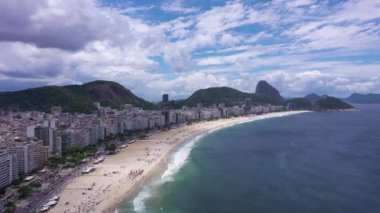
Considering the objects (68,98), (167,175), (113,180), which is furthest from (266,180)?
(68,98)

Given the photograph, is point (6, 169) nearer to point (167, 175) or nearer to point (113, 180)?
point (113, 180)

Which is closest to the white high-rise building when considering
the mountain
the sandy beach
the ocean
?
the sandy beach

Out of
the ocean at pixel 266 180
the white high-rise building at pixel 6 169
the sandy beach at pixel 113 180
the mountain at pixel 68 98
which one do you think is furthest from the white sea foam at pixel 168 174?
the mountain at pixel 68 98

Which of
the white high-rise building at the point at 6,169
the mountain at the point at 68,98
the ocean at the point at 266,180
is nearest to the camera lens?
the ocean at the point at 266,180

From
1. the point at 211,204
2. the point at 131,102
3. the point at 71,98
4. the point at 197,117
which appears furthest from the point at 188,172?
the point at 131,102

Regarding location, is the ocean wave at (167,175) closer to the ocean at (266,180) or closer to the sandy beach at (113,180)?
the ocean at (266,180)

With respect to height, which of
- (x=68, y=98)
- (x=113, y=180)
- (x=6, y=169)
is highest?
(x=68, y=98)

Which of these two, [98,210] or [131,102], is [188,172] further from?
[131,102]
